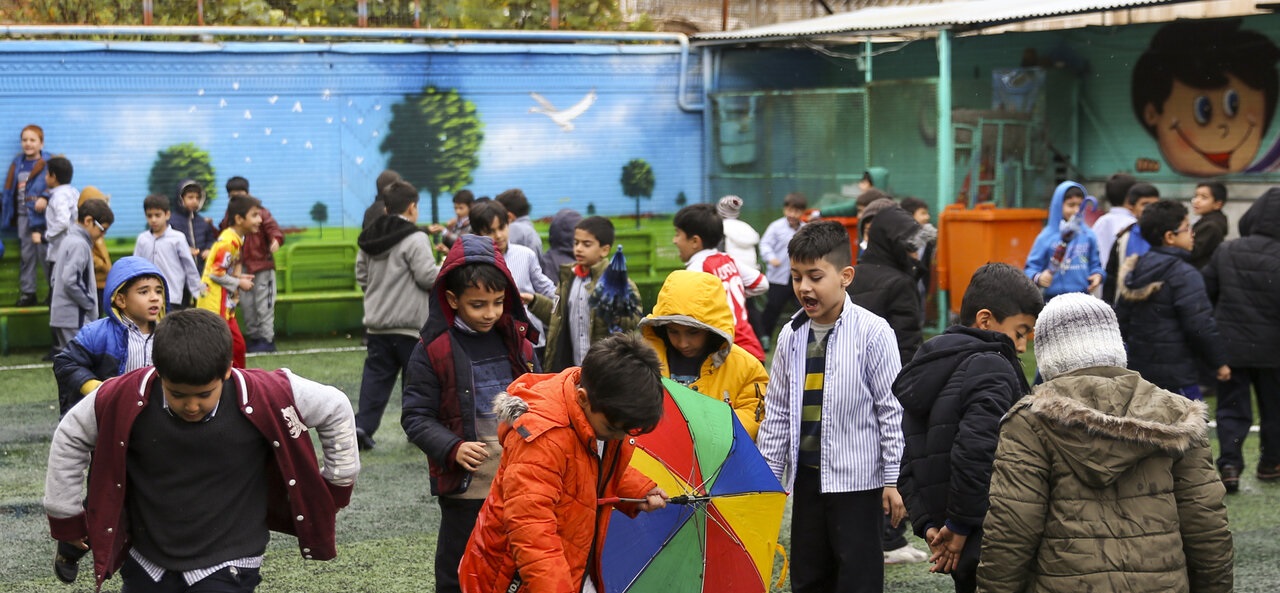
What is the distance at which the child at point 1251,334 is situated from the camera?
823 cm

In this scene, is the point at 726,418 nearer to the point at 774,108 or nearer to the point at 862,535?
the point at 862,535

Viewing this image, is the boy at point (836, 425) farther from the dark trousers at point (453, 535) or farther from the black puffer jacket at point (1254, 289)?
the black puffer jacket at point (1254, 289)

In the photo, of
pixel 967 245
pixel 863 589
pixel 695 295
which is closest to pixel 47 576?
pixel 695 295

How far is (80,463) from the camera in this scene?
3.93 m

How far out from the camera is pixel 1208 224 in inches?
412

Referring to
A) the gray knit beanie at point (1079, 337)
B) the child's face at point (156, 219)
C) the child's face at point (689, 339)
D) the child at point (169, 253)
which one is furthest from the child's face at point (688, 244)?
the child's face at point (156, 219)

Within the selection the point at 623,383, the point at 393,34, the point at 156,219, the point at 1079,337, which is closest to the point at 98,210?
the point at 156,219

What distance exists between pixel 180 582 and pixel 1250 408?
6617 mm

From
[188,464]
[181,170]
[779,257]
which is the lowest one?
[779,257]

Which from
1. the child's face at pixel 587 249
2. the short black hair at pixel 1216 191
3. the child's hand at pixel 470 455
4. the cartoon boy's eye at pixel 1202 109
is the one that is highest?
the cartoon boy's eye at pixel 1202 109

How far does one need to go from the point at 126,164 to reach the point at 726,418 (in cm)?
1115

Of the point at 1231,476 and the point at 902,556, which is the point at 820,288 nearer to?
the point at 902,556

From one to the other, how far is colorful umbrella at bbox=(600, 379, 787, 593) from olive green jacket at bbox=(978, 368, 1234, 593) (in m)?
0.84

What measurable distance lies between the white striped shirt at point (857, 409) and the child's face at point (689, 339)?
40cm
